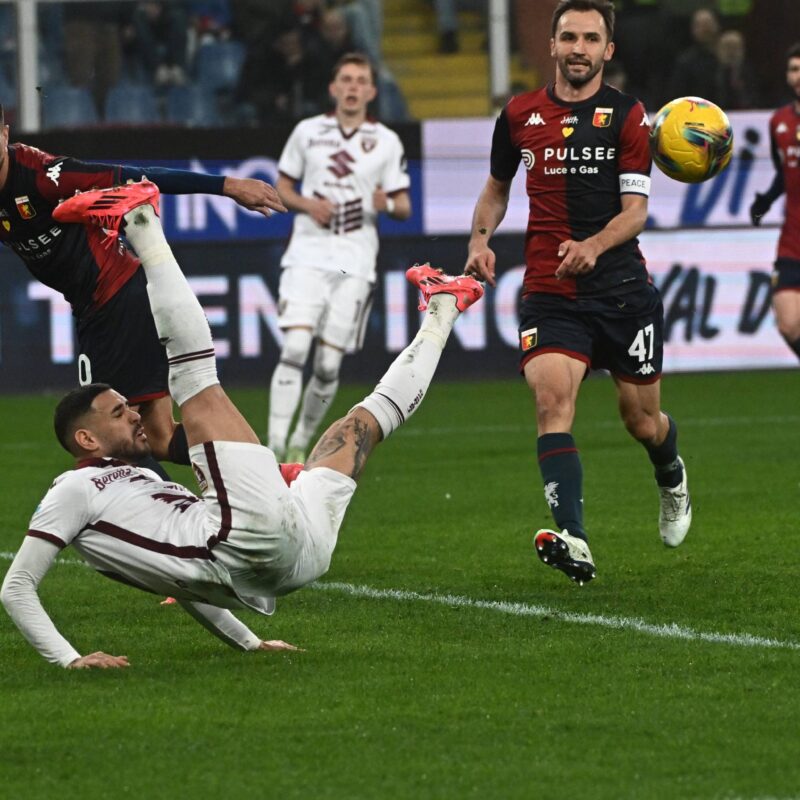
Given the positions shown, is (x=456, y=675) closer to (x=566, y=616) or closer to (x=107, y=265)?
(x=566, y=616)

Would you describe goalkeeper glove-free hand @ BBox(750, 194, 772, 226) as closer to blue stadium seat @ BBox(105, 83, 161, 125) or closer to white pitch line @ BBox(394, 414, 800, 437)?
white pitch line @ BBox(394, 414, 800, 437)

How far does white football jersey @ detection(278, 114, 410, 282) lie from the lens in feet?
41.4

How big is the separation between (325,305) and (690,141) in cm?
525

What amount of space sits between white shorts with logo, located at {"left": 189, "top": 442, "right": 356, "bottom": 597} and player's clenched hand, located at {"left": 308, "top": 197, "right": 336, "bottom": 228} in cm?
651

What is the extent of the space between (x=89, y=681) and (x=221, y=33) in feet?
46.7

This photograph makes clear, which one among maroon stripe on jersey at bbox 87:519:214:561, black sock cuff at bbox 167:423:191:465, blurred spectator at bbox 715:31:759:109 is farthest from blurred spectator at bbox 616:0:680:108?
maroon stripe on jersey at bbox 87:519:214:561

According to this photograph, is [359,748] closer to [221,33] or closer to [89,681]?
[89,681]

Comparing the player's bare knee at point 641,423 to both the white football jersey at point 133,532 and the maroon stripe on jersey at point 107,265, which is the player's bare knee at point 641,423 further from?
the white football jersey at point 133,532

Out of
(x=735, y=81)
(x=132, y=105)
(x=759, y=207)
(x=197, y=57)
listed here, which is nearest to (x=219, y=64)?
(x=197, y=57)

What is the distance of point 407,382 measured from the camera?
6414 mm

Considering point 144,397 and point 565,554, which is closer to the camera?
point 565,554

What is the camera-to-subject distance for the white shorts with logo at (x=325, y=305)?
1229 cm

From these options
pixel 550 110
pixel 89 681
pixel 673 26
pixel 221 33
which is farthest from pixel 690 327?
pixel 89 681

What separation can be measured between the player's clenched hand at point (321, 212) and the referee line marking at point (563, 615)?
16.3 ft
